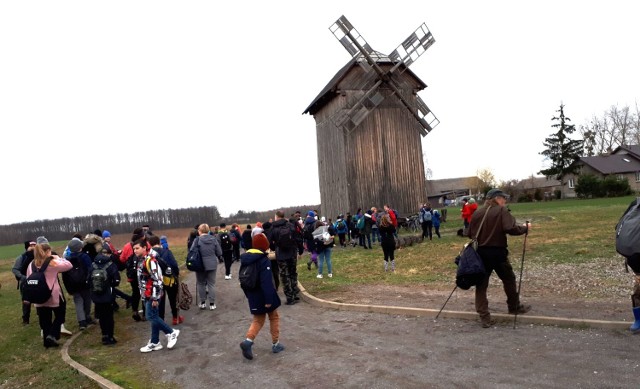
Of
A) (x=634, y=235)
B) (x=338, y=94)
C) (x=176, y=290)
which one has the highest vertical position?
(x=338, y=94)

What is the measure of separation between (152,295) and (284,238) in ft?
12.2

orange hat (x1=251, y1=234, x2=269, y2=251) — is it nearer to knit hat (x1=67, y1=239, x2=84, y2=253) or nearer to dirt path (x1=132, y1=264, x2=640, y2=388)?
dirt path (x1=132, y1=264, x2=640, y2=388)

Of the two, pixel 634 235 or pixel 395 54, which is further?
pixel 395 54

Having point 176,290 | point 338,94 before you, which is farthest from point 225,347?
point 338,94

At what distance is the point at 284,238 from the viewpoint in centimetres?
1103

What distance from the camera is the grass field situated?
24.4ft

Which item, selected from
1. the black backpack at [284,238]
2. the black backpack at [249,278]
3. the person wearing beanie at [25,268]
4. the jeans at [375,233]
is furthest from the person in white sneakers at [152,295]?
the jeans at [375,233]

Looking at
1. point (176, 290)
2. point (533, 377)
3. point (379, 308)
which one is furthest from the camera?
point (176, 290)

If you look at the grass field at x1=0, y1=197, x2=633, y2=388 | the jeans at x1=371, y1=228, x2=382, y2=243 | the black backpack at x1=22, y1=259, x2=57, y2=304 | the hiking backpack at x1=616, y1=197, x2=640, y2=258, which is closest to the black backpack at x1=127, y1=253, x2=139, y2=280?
the grass field at x1=0, y1=197, x2=633, y2=388

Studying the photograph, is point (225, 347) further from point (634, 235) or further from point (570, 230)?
point (570, 230)

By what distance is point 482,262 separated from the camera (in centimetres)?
761

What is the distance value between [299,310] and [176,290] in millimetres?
2624

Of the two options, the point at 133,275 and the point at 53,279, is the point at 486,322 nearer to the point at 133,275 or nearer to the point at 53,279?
the point at 53,279

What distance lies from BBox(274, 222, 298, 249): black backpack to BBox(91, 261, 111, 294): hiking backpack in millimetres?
3678
